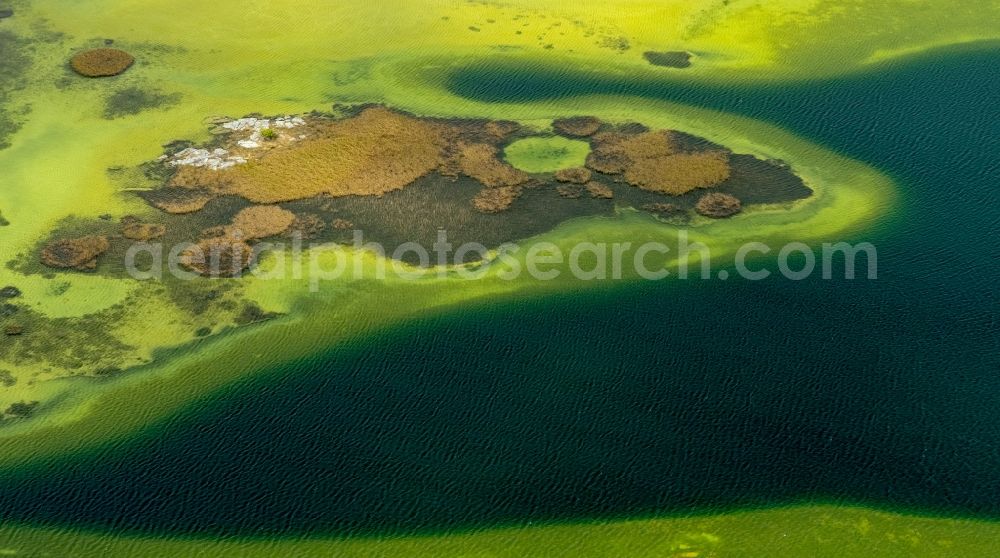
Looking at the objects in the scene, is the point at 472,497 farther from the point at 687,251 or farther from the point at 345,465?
the point at 687,251

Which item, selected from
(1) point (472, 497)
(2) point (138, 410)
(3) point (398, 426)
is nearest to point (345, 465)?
(3) point (398, 426)

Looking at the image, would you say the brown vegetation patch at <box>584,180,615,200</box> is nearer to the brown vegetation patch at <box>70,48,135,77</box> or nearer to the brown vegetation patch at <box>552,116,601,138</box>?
the brown vegetation patch at <box>552,116,601,138</box>

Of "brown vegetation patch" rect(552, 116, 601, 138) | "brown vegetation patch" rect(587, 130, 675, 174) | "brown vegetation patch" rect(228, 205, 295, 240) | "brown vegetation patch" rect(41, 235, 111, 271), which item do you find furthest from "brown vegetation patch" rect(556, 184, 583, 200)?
"brown vegetation patch" rect(41, 235, 111, 271)

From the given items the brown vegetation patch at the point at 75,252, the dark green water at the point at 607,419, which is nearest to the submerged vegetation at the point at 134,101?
the brown vegetation patch at the point at 75,252

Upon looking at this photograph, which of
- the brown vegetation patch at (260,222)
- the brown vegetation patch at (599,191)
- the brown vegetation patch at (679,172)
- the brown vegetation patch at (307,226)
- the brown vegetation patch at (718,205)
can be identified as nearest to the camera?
the brown vegetation patch at (260,222)

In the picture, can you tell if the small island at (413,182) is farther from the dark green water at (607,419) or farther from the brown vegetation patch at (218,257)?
the dark green water at (607,419)

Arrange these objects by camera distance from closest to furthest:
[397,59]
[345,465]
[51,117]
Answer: [345,465]
[51,117]
[397,59]
